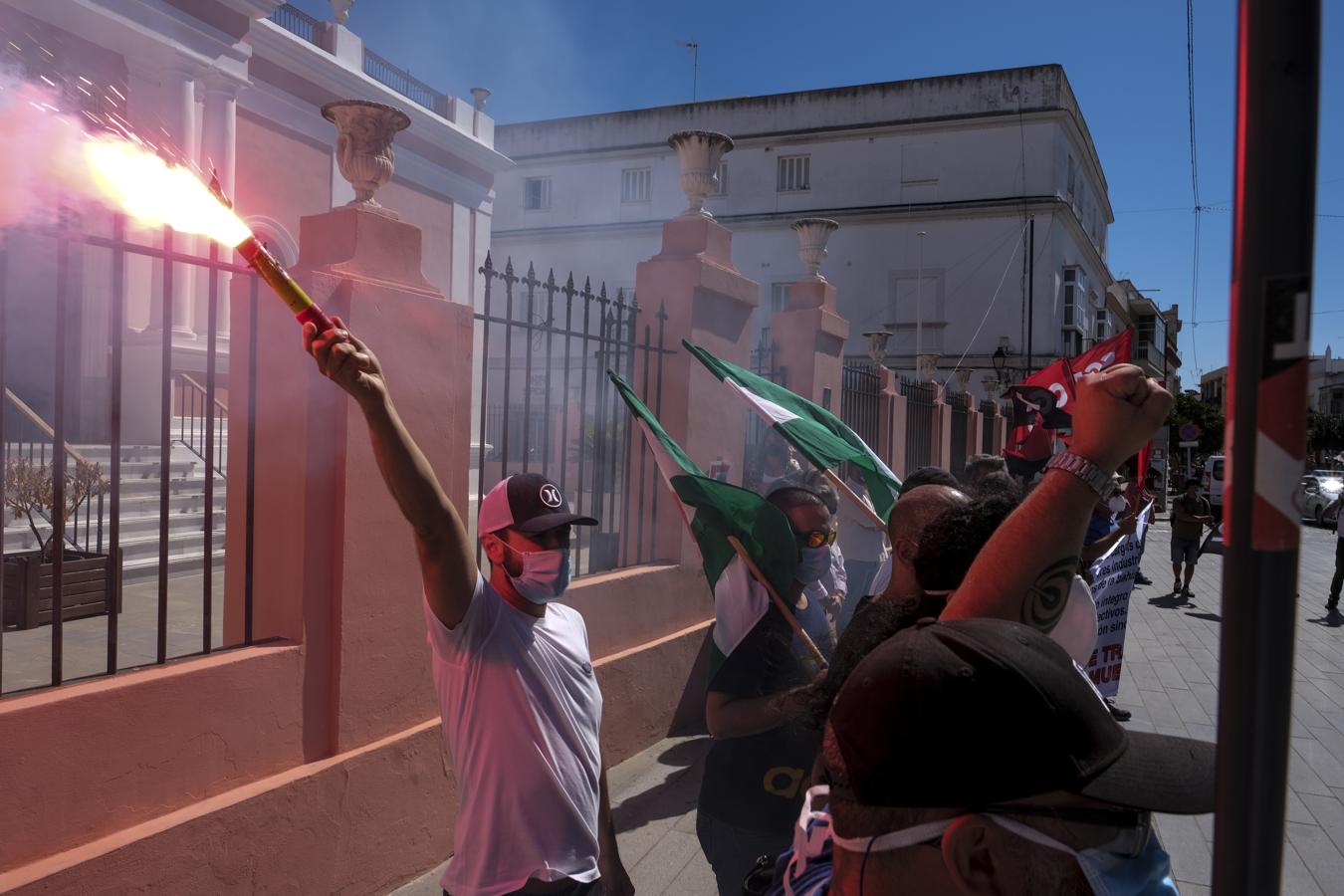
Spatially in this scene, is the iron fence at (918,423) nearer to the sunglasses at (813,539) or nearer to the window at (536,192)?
the sunglasses at (813,539)

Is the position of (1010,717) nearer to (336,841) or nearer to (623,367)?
(336,841)

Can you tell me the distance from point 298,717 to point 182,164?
2258mm

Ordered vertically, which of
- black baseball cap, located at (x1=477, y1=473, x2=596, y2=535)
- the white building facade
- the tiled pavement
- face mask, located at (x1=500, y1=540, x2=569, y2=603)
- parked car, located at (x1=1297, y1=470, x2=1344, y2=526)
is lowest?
the tiled pavement

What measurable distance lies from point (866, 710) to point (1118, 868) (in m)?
0.38

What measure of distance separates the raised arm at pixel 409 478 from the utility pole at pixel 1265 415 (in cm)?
172

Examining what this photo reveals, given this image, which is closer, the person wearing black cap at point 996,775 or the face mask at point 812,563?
the person wearing black cap at point 996,775

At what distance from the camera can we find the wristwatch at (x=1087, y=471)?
5.40 feet

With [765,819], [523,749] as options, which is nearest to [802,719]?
[523,749]

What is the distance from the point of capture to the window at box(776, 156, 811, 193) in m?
34.4

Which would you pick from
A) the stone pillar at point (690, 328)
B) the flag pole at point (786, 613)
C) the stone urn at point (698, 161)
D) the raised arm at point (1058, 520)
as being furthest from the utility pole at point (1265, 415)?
the stone urn at point (698, 161)

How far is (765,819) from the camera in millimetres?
2969

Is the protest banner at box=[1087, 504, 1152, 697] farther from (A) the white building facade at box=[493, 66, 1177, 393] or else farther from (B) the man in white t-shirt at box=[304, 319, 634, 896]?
(A) the white building facade at box=[493, 66, 1177, 393]

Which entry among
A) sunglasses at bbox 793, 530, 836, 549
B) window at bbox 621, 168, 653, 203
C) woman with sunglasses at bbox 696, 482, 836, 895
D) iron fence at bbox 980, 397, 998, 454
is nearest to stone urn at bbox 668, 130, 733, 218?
sunglasses at bbox 793, 530, 836, 549

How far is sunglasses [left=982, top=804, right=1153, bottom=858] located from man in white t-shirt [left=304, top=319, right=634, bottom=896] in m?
1.57
